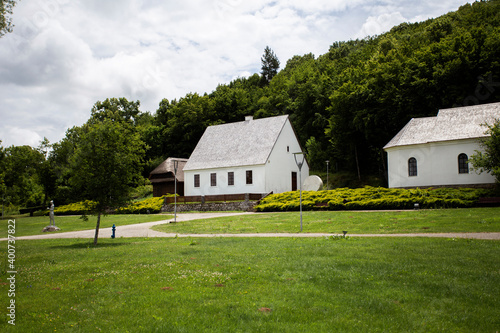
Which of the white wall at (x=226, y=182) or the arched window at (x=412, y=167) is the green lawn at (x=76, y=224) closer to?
the white wall at (x=226, y=182)

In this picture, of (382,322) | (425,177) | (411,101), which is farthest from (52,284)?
(411,101)

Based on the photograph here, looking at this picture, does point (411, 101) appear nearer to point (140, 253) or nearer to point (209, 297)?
point (140, 253)

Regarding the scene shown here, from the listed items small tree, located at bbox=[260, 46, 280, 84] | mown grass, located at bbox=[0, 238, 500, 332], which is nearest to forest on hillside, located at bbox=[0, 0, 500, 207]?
mown grass, located at bbox=[0, 238, 500, 332]

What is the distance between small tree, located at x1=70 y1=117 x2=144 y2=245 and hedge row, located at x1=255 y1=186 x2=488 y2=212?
17.7 metres

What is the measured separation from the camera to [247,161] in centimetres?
4394

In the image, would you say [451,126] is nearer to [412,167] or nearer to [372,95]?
[412,167]

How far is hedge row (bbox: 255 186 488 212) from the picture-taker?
1035 inches

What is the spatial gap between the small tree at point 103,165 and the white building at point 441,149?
2747 centimetres

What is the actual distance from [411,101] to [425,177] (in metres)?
12.0

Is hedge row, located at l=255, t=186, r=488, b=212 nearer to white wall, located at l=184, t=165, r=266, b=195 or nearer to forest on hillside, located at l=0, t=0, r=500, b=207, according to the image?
white wall, located at l=184, t=165, r=266, b=195

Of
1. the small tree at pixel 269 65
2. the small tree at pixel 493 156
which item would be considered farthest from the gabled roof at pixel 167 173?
the small tree at pixel 269 65

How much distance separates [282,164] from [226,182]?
270 inches

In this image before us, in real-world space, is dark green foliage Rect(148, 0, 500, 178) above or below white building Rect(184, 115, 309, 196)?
above

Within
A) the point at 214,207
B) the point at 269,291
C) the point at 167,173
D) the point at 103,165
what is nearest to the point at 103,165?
the point at 103,165
